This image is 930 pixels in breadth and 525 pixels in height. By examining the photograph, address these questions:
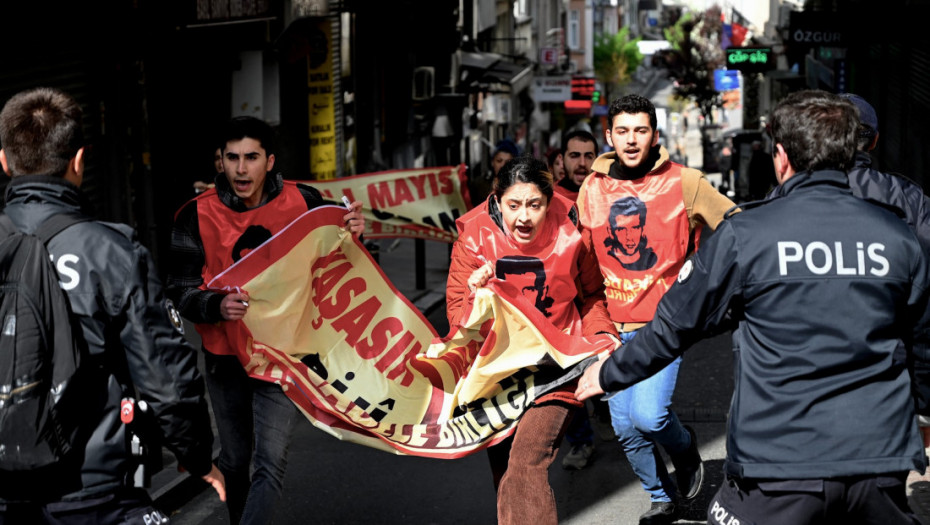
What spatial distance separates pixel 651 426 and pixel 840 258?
2.37 metres

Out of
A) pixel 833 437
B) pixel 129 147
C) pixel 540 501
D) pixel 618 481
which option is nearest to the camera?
pixel 833 437

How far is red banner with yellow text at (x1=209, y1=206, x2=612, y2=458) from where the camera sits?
527 cm

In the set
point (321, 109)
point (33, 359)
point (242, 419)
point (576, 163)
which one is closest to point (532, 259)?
point (242, 419)

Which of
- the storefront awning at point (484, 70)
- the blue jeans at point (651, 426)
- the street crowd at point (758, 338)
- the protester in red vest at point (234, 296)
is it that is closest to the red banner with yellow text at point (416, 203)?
the blue jeans at point (651, 426)

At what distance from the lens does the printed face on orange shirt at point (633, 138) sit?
6.17m

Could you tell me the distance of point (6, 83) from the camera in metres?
9.59

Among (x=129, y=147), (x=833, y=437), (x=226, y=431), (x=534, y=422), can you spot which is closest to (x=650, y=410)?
(x=534, y=422)

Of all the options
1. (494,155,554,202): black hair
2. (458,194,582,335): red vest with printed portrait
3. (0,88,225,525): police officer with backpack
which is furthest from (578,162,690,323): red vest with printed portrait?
(0,88,225,525): police officer with backpack

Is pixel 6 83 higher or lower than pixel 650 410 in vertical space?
higher

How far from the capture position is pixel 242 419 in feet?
17.9

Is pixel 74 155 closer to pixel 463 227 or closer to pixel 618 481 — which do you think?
pixel 463 227

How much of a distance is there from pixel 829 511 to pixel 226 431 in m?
2.74

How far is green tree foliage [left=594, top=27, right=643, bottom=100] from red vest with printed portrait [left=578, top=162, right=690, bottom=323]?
70.7m

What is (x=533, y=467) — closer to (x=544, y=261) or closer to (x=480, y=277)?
(x=480, y=277)
